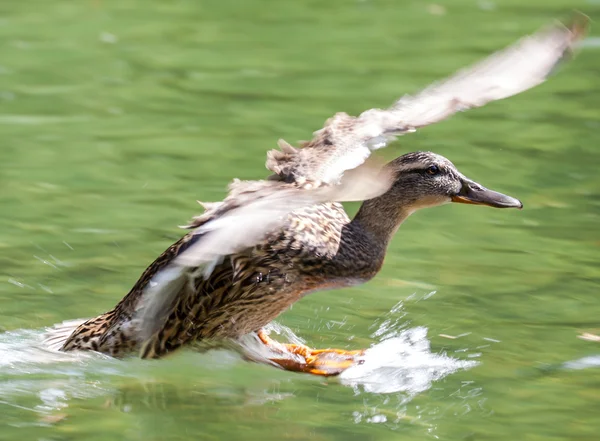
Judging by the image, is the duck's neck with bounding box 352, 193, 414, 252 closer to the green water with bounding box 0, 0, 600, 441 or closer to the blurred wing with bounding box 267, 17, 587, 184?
the blurred wing with bounding box 267, 17, 587, 184

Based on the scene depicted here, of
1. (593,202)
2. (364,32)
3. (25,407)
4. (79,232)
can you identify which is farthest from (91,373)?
(364,32)

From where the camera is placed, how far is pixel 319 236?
275 inches

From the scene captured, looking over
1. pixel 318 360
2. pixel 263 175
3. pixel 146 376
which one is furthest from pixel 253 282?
pixel 263 175

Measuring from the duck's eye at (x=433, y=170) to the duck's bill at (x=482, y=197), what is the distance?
16 centimetres

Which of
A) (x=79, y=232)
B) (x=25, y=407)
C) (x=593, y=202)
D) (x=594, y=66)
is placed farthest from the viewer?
(x=594, y=66)

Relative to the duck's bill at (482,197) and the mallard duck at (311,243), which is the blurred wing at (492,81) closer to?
the mallard duck at (311,243)

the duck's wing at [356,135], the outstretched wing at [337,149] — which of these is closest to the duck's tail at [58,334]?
the outstretched wing at [337,149]

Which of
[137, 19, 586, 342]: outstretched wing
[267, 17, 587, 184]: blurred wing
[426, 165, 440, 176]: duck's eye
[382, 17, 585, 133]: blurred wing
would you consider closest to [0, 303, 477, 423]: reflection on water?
[137, 19, 586, 342]: outstretched wing

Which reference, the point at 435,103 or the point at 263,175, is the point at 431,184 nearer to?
the point at 435,103

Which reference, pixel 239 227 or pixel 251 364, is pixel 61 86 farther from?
pixel 239 227

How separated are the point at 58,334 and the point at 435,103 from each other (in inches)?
92.5

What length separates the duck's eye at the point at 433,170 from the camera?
7305 mm

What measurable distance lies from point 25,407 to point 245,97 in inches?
202

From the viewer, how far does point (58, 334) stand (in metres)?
7.38
